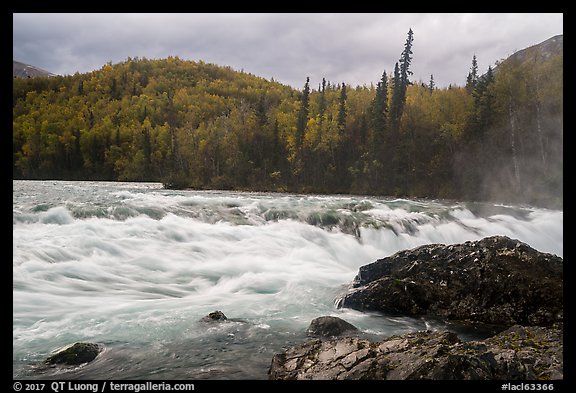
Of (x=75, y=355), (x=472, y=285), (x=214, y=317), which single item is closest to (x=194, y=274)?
(x=214, y=317)

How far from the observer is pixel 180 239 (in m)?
16.4

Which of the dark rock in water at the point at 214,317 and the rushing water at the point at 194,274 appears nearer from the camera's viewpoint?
the rushing water at the point at 194,274

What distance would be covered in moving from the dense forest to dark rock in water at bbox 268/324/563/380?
3680 centimetres

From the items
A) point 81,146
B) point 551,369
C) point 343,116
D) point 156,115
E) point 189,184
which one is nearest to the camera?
point 551,369

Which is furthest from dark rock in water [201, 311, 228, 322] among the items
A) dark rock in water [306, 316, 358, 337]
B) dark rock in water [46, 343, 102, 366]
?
dark rock in water [46, 343, 102, 366]

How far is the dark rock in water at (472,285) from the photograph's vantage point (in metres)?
8.51

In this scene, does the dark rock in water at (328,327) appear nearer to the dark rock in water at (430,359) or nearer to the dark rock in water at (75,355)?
the dark rock in water at (430,359)

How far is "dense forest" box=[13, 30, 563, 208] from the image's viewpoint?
47.4 m

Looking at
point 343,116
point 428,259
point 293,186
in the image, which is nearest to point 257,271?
point 428,259

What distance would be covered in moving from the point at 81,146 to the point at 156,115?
24.6 metres

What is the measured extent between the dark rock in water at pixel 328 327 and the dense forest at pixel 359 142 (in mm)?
36202

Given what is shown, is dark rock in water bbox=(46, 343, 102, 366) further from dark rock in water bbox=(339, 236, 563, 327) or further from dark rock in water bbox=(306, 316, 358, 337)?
dark rock in water bbox=(339, 236, 563, 327)

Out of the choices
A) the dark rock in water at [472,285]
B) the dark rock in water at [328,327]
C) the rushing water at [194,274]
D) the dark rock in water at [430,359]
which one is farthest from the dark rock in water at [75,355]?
the dark rock in water at [472,285]
